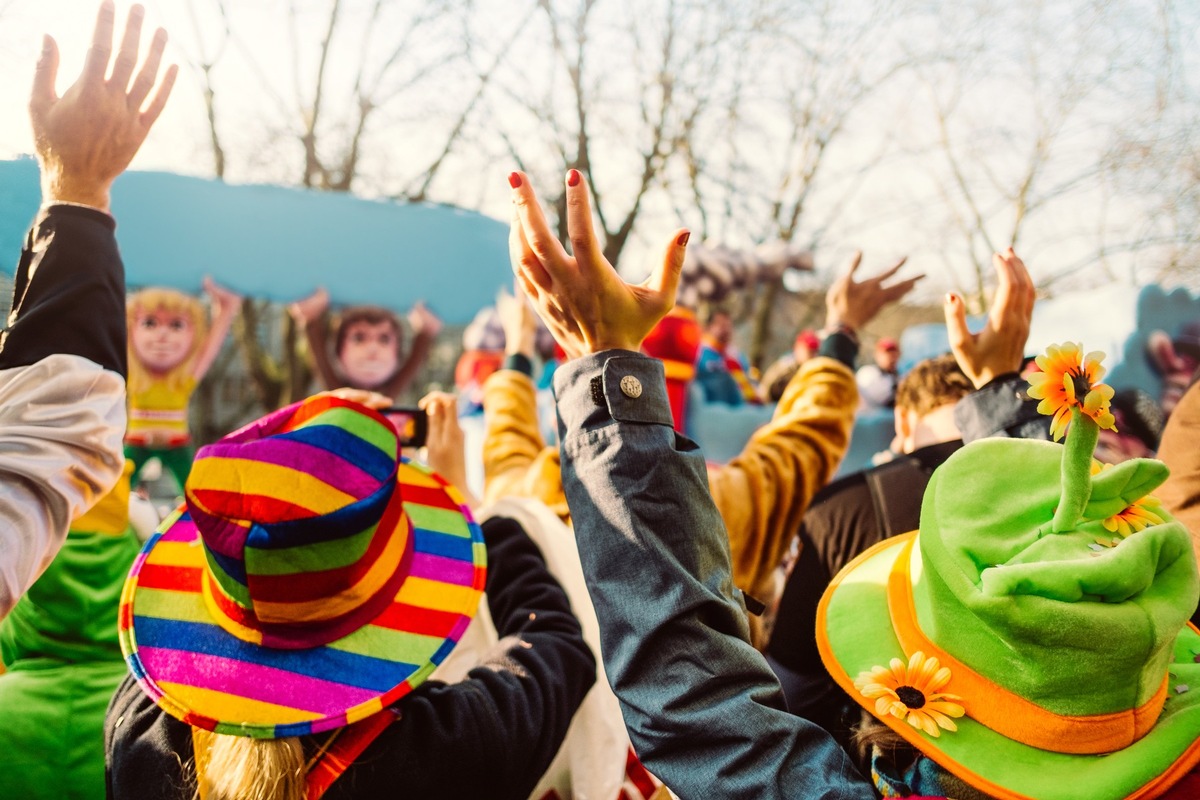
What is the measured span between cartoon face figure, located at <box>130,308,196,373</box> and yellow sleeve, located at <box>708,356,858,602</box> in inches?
138

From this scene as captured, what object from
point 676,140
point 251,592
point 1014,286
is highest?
point 676,140

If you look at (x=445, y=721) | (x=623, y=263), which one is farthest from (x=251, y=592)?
(x=623, y=263)

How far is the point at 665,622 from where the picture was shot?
2.80 feet

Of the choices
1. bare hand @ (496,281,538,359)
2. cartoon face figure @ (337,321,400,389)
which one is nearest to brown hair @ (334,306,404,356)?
cartoon face figure @ (337,321,400,389)

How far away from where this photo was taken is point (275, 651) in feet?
3.76

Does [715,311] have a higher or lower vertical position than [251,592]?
higher

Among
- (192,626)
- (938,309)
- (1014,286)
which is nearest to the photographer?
(192,626)

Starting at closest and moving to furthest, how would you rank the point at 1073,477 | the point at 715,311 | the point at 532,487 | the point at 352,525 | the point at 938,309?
the point at 1073,477
the point at 352,525
the point at 532,487
the point at 715,311
the point at 938,309

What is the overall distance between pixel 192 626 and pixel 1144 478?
3.87ft

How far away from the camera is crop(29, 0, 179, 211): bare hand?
49.1 inches

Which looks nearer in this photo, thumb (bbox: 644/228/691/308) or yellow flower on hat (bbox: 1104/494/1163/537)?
yellow flower on hat (bbox: 1104/494/1163/537)

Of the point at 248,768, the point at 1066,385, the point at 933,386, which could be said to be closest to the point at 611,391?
the point at 1066,385

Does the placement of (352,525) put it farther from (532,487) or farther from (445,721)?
(532,487)

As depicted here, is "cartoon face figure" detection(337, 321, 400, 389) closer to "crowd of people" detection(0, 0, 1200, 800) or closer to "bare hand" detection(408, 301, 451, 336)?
"bare hand" detection(408, 301, 451, 336)
